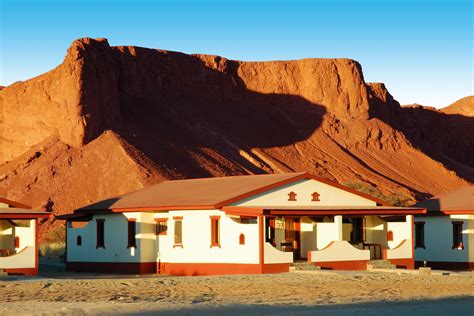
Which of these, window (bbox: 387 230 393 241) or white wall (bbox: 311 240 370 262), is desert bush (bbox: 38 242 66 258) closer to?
window (bbox: 387 230 393 241)

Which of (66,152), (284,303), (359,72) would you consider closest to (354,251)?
(284,303)

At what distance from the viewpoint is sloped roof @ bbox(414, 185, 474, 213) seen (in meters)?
45.7

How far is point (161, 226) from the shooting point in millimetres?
44094

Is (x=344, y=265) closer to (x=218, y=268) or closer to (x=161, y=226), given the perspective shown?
(x=218, y=268)

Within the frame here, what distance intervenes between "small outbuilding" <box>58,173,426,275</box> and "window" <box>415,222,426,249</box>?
106 cm

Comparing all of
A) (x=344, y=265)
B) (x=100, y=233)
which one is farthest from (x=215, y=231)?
(x=100, y=233)

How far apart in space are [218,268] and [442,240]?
11204 mm

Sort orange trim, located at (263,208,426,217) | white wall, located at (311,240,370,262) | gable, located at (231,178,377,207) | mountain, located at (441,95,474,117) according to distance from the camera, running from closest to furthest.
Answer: orange trim, located at (263,208,426,217)
white wall, located at (311,240,370,262)
gable, located at (231,178,377,207)
mountain, located at (441,95,474,117)

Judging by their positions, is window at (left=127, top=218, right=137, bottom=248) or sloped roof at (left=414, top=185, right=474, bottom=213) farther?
sloped roof at (left=414, top=185, right=474, bottom=213)

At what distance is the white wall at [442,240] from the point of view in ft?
149

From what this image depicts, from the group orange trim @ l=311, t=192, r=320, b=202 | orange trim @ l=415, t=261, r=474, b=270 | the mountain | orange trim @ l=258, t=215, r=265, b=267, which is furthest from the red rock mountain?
orange trim @ l=258, t=215, r=265, b=267

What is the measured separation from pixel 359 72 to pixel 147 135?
36995 mm

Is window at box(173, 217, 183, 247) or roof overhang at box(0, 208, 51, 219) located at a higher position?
roof overhang at box(0, 208, 51, 219)

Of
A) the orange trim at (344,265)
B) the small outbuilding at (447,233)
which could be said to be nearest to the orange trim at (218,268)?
the orange trim at (344,265)
